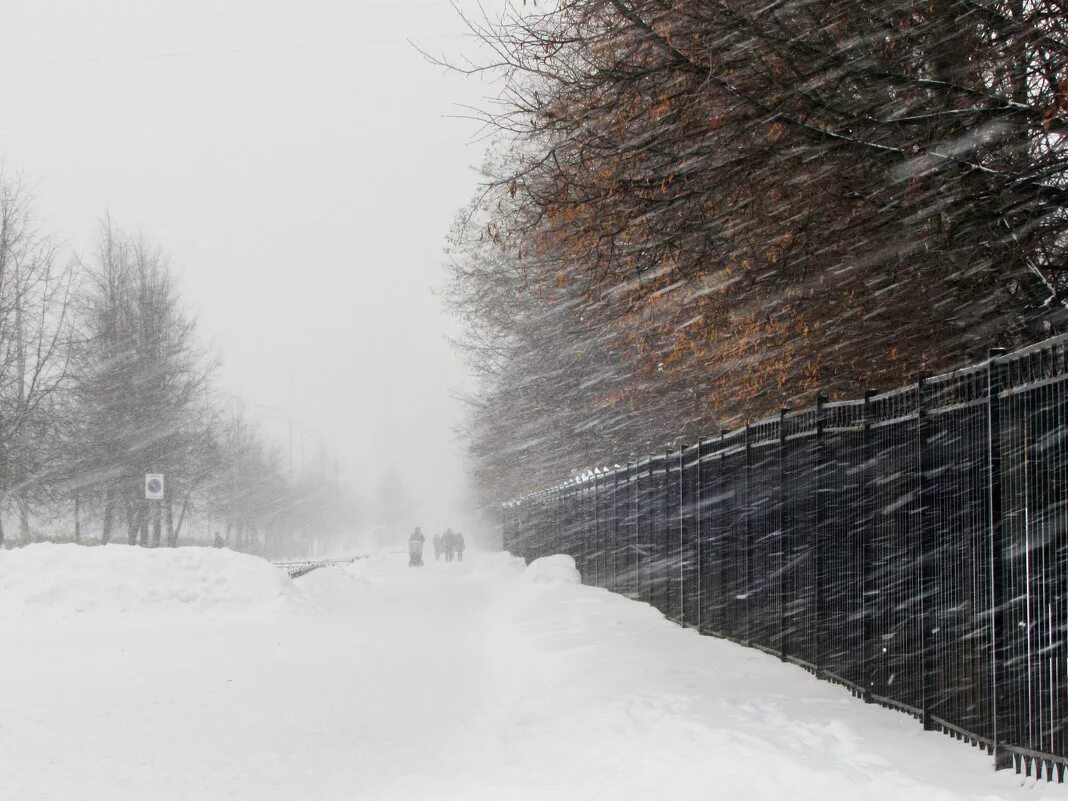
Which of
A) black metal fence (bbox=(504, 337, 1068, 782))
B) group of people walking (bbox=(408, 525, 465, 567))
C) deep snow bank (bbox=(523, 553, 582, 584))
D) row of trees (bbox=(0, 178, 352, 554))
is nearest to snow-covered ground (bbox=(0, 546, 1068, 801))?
black metal fence (bbox=(504, 337, 1068, 782))

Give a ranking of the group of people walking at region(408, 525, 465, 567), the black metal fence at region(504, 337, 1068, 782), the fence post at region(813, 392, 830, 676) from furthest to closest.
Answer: the group of people walking at region(408, 525, 465, 567)
the fence post at region(813, 392, 830, 676)
the black metal fence at region(504, 337, 1068, 782)

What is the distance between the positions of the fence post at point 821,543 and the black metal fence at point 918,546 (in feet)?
0.06

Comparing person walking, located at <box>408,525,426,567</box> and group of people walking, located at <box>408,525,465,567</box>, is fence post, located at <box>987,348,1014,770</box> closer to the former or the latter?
group of people walking, located at <box>408,525,465,567</box>

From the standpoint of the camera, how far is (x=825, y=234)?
9.83m

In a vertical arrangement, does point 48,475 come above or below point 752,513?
above

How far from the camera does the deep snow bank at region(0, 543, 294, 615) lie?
16891 mm

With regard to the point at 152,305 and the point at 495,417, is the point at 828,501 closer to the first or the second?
the point at 495,417

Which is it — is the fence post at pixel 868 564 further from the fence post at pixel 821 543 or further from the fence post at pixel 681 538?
the fence post at pixel 681 538

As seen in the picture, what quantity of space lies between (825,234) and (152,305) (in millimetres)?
31562

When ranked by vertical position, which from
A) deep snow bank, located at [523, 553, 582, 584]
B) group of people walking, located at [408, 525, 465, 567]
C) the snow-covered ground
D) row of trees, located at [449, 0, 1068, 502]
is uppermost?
row of trees, located at [449, 0, 1068, 502]

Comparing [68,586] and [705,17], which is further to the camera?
[68,586]

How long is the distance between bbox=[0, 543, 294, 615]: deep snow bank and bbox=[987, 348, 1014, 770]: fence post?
13978mm

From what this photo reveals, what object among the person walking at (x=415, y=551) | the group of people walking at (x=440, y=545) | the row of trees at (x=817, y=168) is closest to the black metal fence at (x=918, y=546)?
the row of trees at (x=817, y=168)

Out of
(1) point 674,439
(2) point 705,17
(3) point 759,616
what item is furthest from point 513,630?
(1) point 674,439
